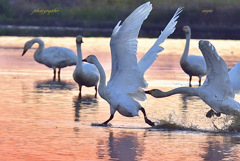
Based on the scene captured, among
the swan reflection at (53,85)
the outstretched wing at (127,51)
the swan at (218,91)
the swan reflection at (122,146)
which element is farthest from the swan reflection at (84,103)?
the swan at (218,91)

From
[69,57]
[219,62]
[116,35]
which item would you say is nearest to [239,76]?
[219,62]

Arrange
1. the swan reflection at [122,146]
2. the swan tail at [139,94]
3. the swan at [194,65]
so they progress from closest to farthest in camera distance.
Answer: the swan reflection at [122,146] < the swan tail at [139,94] < the swan at [194,65]

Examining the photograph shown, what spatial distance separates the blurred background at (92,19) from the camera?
36.8 meters

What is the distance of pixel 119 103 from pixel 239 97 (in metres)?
5.10

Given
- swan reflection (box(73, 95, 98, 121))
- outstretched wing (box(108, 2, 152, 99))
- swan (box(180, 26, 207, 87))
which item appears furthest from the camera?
swan (box(180, 26, 207, 87))

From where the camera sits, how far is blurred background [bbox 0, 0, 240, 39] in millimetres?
36750

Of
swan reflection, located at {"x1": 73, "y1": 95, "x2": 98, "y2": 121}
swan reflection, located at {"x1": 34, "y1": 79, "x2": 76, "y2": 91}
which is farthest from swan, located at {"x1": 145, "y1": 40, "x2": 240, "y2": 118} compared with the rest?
swan reflection, located at {"x1": 34, "y1": 79, "x2": 76, "y2": 91}

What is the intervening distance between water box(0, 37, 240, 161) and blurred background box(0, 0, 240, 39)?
18.6 metres

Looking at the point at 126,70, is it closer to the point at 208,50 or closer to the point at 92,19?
the point at 208,50

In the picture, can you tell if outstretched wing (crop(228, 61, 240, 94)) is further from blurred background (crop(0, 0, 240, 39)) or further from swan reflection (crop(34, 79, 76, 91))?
blurred background (crop(0, 0, 240, 39))

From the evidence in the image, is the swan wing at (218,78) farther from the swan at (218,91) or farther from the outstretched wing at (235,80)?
the outstretched wing at (235,80)

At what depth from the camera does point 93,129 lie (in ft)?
36.6

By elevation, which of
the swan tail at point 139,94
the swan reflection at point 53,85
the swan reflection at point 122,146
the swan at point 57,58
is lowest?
the swan reflection at point 122,146

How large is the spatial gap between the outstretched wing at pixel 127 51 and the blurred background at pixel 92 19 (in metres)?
23.6
